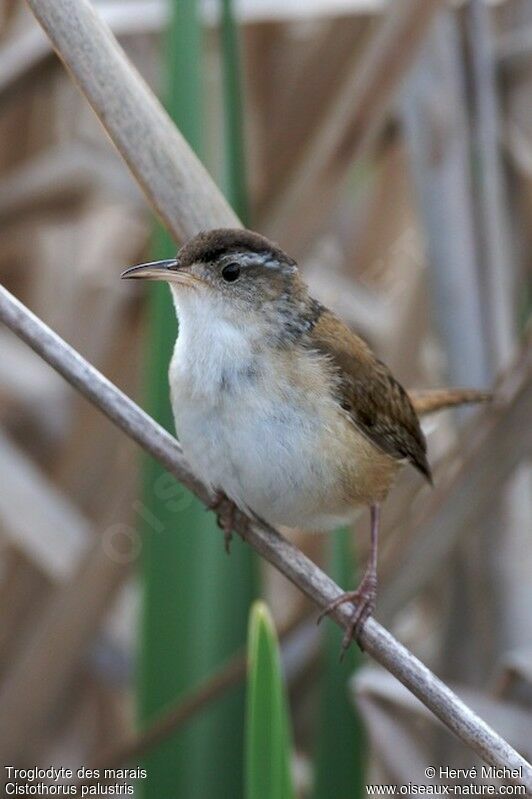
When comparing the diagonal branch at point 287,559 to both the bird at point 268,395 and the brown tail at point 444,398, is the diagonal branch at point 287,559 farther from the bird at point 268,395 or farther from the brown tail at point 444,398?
the brown tail at point 444,398

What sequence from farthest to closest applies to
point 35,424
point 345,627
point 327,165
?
point 35,424 → point 327,165 → point 345,627

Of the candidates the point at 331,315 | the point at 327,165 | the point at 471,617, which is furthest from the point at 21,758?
the point at 327,165

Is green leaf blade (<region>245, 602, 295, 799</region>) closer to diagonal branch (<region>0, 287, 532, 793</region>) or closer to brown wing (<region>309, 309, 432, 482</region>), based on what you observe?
diagonal branch (<region>0, 287, 532, 793</region>)

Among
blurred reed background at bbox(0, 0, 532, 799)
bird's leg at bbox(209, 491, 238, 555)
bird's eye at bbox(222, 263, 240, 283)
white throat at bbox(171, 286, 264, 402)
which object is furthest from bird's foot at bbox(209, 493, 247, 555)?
bird's eye at bbox(222, 263, 240, 283)

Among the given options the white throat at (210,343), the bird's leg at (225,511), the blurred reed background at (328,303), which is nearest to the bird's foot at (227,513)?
the bird's leg at (225,511)

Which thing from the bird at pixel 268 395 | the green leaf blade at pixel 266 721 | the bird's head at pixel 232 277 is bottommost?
the green leaf blade at pixel 266 721

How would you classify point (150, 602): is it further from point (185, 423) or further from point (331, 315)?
point (331, 315)
